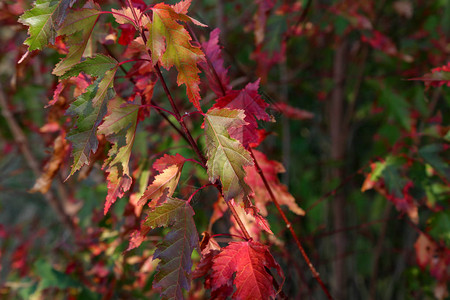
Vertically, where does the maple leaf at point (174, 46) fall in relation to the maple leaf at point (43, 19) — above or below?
below

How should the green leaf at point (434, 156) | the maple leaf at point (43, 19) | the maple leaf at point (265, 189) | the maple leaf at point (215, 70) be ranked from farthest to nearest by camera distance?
the green leaf at point (434, 156) < the maple leaf at point (265, 189) < the maple leaf at point (215, 70) < the maple leaf at point (43, 19)

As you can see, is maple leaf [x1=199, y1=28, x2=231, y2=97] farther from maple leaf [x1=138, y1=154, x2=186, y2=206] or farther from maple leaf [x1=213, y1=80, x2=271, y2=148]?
maple leaf [x1=138, y1=154, x2=186, y2=206]

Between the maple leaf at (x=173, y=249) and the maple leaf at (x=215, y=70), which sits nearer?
the maple leaf at (x=173, y=249)

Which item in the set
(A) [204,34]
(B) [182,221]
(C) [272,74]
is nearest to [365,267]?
(C) [272,74]

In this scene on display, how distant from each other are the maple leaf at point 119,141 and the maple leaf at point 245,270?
0.20 metres

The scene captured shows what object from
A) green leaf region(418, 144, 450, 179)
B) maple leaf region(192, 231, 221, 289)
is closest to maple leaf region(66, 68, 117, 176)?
maple leaf region(192, 231, 221, 289)

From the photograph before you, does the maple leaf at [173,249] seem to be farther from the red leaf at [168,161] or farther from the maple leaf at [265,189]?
the maple leaf at [265,189]

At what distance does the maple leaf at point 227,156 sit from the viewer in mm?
533

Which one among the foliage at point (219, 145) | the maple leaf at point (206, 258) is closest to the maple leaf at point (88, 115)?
the foliage at point (219, 145)

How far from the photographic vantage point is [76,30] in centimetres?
57

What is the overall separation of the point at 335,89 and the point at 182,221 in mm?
1509

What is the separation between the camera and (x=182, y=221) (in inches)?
22.4

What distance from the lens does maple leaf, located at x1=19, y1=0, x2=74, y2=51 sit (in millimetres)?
532

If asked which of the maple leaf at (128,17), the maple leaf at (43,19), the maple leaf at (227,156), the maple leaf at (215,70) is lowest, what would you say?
the maple leaf at (227,156)
